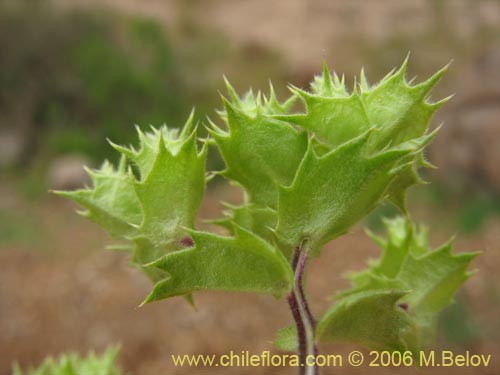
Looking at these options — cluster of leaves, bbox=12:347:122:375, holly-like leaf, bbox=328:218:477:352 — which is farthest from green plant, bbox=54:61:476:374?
cluster of leaves, bbox=12:347:122:375

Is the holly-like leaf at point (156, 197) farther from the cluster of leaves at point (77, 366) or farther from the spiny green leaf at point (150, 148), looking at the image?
the cluster of leaves at point (77, 366)

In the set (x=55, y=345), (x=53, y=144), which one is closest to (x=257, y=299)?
(x=55, y=345)

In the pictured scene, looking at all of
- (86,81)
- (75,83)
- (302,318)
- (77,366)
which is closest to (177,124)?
(86,81)

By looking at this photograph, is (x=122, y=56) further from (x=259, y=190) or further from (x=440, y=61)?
(x=259, y=190)

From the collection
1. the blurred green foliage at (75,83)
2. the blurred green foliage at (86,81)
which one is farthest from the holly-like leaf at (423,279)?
the blurred green foliage at (75,83)

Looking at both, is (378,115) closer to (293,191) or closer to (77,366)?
(293,191)
